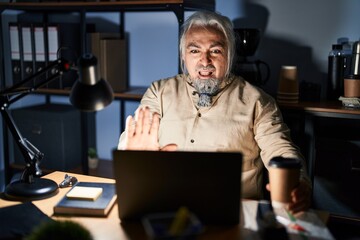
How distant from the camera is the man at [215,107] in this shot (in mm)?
1739

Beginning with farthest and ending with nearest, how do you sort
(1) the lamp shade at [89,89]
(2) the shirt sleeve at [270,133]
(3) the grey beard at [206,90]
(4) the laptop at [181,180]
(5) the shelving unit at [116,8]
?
(5) the shelving unit at [116,8] → (3) the grey beard at [206,90] → (2) the shirt sleeve at [270,133] → (1) the lamp shade at [89,89] → (4) the laptop at [181,180]

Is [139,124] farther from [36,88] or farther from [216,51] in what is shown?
[216,51]

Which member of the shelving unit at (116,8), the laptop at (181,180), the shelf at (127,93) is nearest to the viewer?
the laptop at (181,180)

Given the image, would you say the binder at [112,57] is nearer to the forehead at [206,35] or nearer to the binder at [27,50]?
the binder at [27,50]

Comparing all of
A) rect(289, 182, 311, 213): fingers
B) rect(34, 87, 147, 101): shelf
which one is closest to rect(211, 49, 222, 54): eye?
rect(34, 87, 147, 101): shelf

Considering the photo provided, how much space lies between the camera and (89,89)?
1148 millimetres

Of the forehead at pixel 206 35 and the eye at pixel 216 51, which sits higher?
the forehead at pixel 206 35

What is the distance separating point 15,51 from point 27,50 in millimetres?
89

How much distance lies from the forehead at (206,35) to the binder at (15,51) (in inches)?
47.3

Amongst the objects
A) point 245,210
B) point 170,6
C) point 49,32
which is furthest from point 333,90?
point 49,32

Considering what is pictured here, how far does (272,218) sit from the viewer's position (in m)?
1.08

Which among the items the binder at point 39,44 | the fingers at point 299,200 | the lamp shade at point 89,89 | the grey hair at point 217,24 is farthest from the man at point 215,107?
the binder at point 39,44

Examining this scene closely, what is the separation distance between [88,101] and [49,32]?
1.48 metres

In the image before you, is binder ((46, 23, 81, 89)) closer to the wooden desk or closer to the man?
the man
